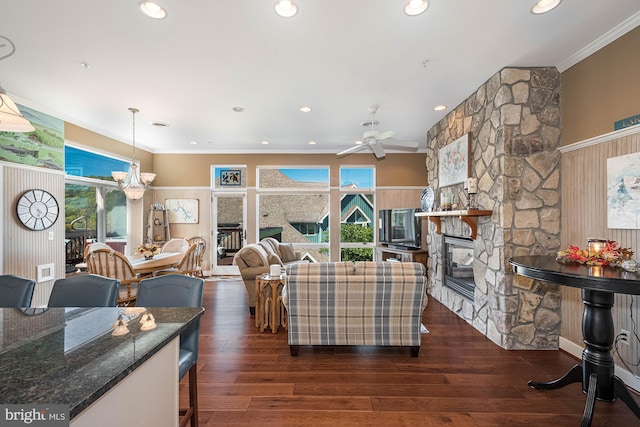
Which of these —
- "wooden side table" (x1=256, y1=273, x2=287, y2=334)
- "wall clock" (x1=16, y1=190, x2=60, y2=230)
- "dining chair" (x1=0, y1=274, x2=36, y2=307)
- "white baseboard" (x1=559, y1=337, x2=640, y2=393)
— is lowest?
"white baseboard" (x1=559, y1=337, x2=640, y2=393)

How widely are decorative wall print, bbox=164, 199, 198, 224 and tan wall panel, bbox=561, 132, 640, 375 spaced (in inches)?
260

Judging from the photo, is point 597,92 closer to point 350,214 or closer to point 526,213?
point 526,213

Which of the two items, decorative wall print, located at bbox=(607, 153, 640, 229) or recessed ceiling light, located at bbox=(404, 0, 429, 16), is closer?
recessed ceiling light, located at bbox=(404, 0, 429, 16)

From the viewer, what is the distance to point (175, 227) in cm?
662

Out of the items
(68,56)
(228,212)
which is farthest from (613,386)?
(228,212)

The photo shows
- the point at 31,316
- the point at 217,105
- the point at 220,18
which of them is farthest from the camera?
the point at 217,105

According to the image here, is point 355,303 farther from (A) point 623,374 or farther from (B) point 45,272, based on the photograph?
(B) point 45,272

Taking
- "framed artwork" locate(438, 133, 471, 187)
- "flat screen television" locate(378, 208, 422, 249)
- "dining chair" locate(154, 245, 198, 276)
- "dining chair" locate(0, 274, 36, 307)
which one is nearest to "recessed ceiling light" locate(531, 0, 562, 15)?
"framed artwork" locate(438, 133, 471, 187)

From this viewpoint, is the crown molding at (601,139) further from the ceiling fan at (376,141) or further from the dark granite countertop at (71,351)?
the dark granite countertop at (71,351)

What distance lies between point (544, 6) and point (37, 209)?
19.5ft

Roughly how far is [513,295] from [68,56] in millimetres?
5145

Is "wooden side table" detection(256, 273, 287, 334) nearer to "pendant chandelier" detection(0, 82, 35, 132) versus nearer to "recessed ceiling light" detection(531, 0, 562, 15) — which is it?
"pendant chandelier" detection(0, 82, 35, 132)

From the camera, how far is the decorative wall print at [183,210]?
6598mm

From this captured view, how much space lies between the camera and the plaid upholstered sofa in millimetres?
2758
